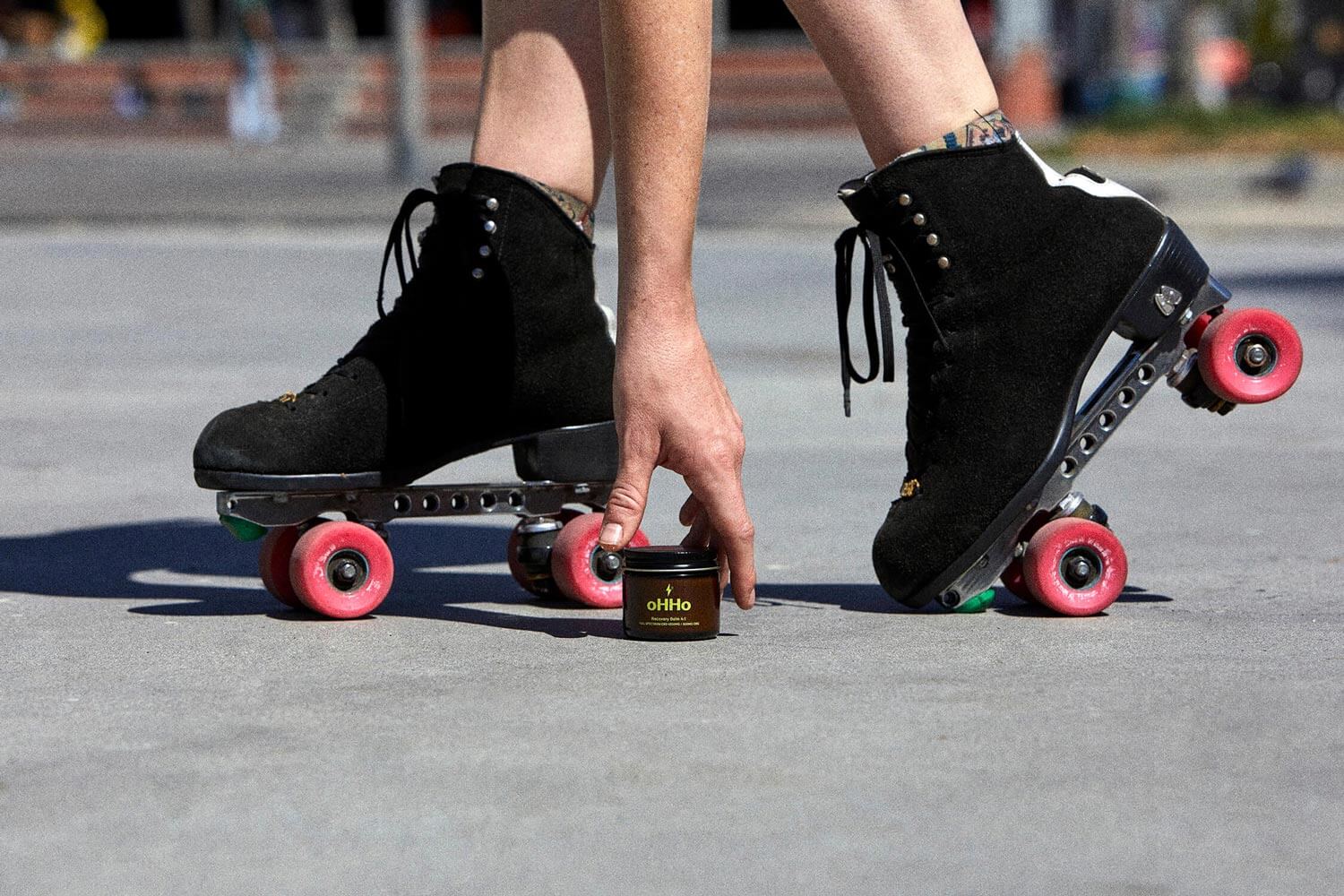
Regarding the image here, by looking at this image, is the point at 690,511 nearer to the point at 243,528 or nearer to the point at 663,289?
the point at 663,289

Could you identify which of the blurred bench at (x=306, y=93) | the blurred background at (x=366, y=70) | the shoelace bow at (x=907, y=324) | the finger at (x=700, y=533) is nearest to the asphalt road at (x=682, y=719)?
the finger at (x=700, y=533)

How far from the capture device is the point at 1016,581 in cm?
273

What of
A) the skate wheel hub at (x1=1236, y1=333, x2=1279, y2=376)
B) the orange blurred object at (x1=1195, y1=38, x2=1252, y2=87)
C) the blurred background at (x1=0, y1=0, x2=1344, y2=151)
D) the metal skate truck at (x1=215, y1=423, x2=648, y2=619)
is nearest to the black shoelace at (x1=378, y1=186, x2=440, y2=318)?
the metal skate truck at (x1=215, y1=423, x2=648, y2=619)

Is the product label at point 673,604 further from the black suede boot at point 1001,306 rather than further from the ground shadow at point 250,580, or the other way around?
the black suede boot at point 1001,306

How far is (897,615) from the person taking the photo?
272cm

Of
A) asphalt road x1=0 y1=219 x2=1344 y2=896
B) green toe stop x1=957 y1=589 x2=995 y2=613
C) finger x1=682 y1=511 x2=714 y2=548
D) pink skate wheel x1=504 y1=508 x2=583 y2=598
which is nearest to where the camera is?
asphalt road x1=0 y1=219 x2=1344 y2=896

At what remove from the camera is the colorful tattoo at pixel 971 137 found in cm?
261

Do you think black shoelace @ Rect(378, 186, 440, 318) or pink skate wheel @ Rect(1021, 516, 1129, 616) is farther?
black shoelace @ Rect(378, 186, 440, 318)

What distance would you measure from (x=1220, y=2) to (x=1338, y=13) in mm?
4590

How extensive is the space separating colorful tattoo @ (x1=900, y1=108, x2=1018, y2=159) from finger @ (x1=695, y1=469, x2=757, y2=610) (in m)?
0.48

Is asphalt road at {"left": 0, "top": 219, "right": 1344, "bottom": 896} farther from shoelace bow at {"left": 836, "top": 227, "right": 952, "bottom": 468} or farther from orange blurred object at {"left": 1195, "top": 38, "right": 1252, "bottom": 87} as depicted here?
orange blurred object at {"left": 1195, "top": 38, "right": 1252, "bottom": 87}

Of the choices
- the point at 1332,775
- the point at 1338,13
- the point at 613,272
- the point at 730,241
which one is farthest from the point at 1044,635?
the point at 1338,13

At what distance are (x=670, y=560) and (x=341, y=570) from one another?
51 centimetres

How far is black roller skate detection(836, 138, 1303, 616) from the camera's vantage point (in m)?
2.60
